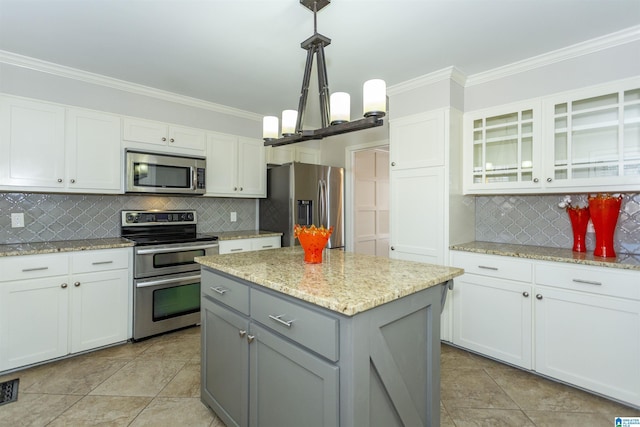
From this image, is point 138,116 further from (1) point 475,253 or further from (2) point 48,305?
(1) point 475,253

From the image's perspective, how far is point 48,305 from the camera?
243 centimetres

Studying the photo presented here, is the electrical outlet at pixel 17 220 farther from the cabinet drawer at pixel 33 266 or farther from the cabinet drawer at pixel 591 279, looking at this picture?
the cabinet drawer at pixel 591 279

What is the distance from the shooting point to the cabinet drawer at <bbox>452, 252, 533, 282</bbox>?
7.64ft

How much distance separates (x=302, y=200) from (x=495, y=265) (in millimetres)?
2119

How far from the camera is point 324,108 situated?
179 centimetres

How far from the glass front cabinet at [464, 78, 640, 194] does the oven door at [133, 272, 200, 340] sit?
284cm

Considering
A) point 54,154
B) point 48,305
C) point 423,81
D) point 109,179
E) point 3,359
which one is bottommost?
point 3,359

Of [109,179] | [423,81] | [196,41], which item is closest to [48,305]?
[109,179]

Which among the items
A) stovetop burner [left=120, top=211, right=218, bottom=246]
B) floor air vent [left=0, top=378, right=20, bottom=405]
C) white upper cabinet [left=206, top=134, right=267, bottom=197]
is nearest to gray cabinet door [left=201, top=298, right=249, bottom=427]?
floor air vent [left=0, top=378, right=20, bottom=405]

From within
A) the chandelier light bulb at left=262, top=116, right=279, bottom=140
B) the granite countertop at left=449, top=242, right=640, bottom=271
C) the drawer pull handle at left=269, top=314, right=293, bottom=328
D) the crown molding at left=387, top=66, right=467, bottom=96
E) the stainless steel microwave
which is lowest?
the drawer pull handle at left=269, top=314, right=293, bottom=328

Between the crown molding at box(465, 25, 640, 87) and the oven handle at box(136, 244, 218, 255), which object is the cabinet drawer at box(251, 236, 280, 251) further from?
the crown molding at box(465, 25, 640, 87)

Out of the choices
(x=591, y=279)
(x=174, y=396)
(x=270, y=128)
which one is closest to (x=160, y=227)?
(x=174, y=396)

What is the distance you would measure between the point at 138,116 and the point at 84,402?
2.42 m

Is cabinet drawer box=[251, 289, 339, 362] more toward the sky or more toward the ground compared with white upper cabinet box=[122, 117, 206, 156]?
more toward the ground
